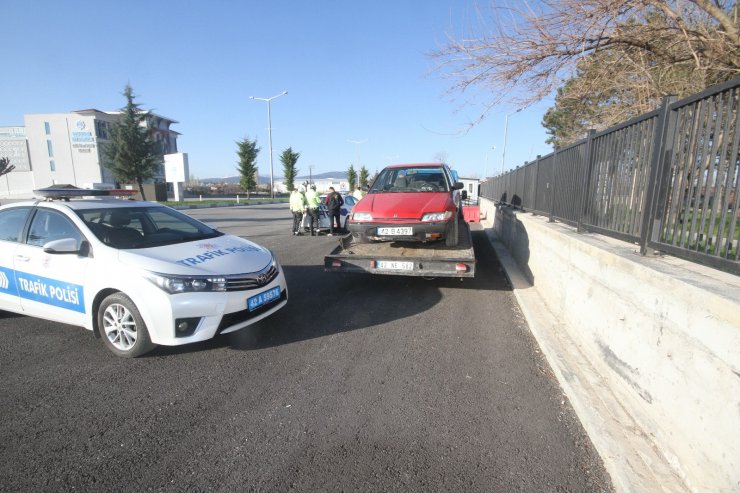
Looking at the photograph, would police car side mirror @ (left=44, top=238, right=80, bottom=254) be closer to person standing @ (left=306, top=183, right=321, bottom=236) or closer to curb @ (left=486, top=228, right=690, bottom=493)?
curb @ (left=486, top=228, right=690, bottom=493)

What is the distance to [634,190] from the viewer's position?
10.8 ft

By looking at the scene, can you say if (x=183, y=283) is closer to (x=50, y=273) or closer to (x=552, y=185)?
(x=50, y=273)

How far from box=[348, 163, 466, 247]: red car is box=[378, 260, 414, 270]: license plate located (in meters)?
0.43

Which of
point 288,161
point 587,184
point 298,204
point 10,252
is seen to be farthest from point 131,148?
point 587,184

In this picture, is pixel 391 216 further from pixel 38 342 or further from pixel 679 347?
pixel 38 342

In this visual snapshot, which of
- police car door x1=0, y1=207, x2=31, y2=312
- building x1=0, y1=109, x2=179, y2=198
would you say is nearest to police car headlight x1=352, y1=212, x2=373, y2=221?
police car door x1=0, y1=207, x2=31, y2=312

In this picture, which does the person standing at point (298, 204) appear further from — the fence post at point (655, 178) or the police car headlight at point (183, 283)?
the fence post at point (655, 178)

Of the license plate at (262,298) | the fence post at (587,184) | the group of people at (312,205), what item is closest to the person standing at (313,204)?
the group of people at (312,205)

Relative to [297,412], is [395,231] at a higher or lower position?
higher

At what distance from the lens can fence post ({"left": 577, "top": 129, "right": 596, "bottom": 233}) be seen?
4359mm

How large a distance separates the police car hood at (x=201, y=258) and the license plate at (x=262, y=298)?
27cm

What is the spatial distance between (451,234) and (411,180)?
5.46ft

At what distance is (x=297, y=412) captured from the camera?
2703mm

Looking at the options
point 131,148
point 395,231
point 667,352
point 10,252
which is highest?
point 131,148
